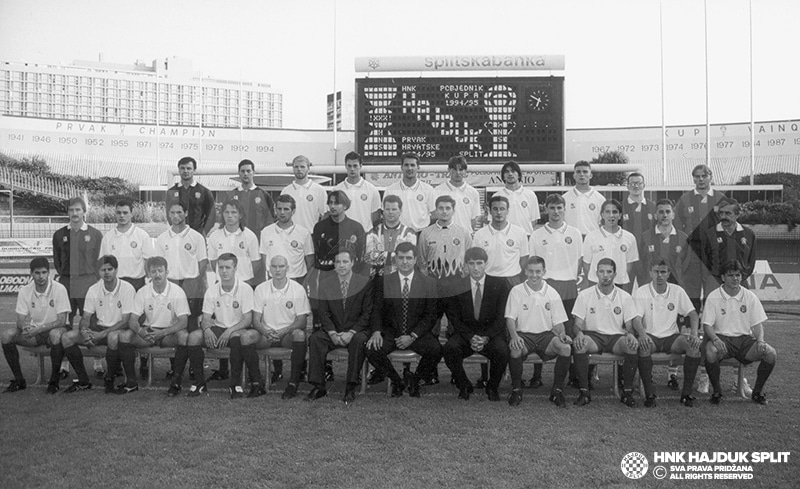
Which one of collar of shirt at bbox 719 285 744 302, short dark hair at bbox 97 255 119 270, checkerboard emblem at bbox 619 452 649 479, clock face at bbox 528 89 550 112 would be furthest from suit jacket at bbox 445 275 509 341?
clock face at bbox 528 89 550 112

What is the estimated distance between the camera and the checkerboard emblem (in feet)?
12.4

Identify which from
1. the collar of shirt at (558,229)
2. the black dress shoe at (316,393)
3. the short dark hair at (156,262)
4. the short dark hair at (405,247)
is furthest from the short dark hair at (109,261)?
the collar of shirt at (558,229)

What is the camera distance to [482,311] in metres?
5.52

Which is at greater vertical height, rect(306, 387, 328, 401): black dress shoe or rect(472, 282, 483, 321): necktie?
rect(472, 282, 483, 321): necktie

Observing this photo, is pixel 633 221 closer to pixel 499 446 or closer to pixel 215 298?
pixel 499 446

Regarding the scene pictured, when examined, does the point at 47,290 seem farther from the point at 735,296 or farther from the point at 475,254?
the point at 735,296

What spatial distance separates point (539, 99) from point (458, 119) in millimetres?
1512

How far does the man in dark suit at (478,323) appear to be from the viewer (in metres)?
5.34

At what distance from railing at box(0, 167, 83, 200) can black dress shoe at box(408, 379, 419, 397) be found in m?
21.8

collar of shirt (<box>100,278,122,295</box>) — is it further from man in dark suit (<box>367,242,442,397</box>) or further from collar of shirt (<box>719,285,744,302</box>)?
collar of shirt (<box>719,285,744,302</box>)

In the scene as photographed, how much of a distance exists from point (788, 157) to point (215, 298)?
2840 cm

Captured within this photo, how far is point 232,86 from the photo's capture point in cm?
2034

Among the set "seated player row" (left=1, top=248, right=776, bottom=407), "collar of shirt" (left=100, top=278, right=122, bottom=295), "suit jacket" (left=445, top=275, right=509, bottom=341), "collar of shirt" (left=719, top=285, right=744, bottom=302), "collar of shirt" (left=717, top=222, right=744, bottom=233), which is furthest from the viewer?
"collar of shirt" (left=100, top=278, right=122, bottom=295)

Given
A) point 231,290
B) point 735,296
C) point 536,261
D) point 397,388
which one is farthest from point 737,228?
point 231,290
